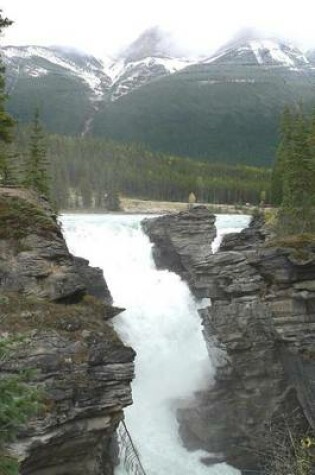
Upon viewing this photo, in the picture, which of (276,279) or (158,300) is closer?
(276,279)

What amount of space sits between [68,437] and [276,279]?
52.9ft

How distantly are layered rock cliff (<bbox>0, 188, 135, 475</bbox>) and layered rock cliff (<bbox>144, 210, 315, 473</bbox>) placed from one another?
33.9 feet

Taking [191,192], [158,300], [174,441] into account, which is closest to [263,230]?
[158,300]

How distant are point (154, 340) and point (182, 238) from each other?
19.2 m

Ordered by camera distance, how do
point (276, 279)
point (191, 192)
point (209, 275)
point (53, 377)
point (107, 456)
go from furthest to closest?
point (191, 192)
point (209, 275)
point (276, 279)
point (107, 456)
point (53, 377)

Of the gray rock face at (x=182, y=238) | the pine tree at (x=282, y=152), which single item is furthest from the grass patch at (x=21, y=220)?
the pine tree at (x=282, y=152)

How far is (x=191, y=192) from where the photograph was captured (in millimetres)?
143625

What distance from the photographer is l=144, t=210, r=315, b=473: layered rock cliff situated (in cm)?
3086

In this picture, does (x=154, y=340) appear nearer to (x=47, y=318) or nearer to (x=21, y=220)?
(x=21, y=220)

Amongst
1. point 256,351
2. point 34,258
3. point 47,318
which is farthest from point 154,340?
point 47,318

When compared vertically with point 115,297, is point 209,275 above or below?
above

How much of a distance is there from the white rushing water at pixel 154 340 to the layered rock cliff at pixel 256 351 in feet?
5.00

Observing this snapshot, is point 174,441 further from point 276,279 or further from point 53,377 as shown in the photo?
point 53,377

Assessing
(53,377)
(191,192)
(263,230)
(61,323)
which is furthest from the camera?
(191,192)
